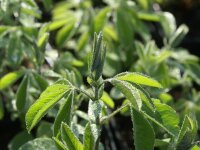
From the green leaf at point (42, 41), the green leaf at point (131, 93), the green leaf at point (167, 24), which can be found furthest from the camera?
the green leaf at point (167, 24)

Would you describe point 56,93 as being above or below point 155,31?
above

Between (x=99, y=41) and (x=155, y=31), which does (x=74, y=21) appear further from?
(x=99, y=41)

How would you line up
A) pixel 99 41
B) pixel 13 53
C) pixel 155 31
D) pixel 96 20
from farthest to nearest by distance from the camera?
1. pixel 155 31
2. pixel 96 20
3. pixel 13 53
4. pixel 99 41

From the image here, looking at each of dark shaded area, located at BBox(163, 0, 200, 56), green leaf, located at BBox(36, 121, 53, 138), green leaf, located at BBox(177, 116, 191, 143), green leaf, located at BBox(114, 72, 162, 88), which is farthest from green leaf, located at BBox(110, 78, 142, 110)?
dark shaded area, located at BBox(163, 0, 200, 56)

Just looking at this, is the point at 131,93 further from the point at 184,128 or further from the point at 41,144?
the point at 41,144

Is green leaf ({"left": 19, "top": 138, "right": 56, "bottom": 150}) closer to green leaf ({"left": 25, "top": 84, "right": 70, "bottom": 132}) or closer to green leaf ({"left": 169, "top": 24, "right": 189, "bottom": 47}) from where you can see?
green leaf ({"left": 25, "top": 84, "right": 70, "bottom": 132})

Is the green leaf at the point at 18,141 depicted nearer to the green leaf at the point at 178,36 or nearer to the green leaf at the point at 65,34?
the green leaf at the point at 65,34

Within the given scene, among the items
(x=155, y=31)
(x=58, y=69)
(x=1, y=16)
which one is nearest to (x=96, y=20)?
(x=58, y=69)

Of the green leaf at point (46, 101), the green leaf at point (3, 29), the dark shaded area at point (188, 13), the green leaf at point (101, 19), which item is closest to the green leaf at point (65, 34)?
the green leaf at point (101, 19)
